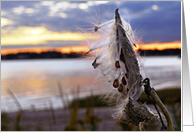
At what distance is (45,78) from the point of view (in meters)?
5.91

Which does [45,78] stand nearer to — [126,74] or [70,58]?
[70,58]

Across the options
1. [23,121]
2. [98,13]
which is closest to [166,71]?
[23,121]

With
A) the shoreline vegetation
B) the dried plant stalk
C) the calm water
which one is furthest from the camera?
the calm water

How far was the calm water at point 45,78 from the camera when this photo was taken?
2.84 meters

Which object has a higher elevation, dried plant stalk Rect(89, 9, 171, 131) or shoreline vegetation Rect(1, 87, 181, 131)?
dried plant stalk Rect(89, 9, 171, 131)

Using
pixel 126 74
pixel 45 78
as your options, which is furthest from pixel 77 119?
pixel 45 78

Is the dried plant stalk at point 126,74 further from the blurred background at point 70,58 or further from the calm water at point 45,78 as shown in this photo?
the calm water at point 45,78

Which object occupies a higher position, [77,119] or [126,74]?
[126,74]

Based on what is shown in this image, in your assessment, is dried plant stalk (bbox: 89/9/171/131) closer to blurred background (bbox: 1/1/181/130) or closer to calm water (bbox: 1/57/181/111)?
blurred background (bbox: 1/1/181/130)

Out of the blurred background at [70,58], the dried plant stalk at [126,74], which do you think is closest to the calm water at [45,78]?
the blurred background at [70,58]

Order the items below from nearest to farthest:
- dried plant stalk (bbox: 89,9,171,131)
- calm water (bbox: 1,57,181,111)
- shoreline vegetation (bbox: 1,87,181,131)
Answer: dried plant stalk (bbox: 89,9,171,131), shoreline vegetation (bbox: 1,87,181,131), calm water (bbox: 1,57,181,111)

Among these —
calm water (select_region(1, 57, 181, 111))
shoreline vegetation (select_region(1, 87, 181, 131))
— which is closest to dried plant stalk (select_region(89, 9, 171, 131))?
shoreline vegetation (select_region(1, 87, 181, 131))

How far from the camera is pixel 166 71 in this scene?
3492 millimetres

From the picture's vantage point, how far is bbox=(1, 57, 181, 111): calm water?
9.30 ft
